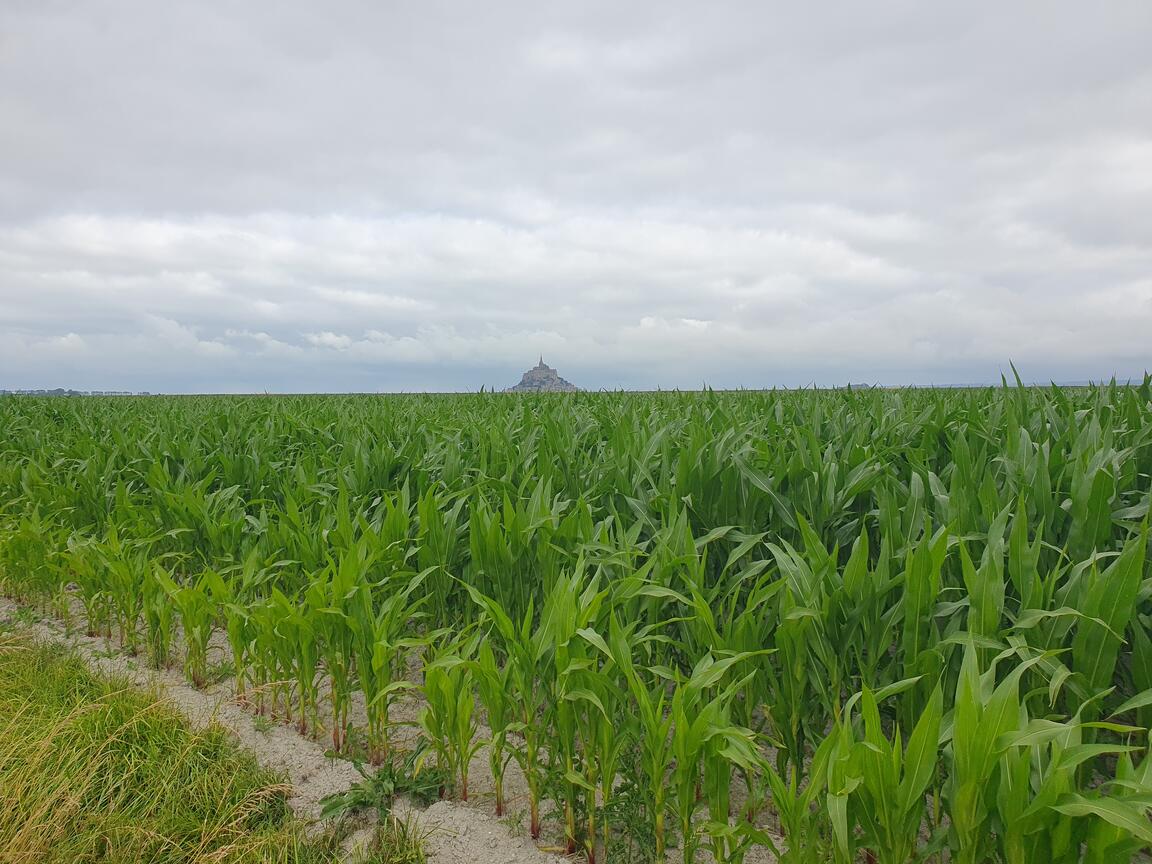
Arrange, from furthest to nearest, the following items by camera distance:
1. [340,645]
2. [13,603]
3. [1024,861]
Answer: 1. [13,603]
2. [340,645]
3. [1024,861]

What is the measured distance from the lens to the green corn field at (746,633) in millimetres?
1711

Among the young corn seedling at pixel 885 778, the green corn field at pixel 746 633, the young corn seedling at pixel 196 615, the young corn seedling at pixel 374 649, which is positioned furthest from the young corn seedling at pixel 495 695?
the young corn seedling at pixel 196 615

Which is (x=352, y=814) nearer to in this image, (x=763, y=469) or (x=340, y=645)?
(x=340, y=645)

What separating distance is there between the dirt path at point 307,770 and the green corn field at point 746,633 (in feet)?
0.32

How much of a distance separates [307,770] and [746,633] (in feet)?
6.39

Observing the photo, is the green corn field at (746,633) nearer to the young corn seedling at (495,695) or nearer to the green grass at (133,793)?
the young corn seedling at (495,695)

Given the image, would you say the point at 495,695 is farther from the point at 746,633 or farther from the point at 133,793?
the point at 133,793

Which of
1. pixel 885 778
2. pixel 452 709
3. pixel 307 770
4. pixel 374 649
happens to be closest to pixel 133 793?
pixel 307 770

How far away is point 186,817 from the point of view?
247 centimetres

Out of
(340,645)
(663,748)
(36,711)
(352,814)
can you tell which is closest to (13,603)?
(36,711)

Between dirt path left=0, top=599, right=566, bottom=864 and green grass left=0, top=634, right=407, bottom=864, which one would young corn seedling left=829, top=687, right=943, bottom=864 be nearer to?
dirt path left=0, top=599, right=566, bottom=864

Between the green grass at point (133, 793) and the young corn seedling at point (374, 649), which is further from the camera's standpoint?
the young corn seedling at point (374, 649)

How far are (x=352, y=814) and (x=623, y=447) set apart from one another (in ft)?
7.24

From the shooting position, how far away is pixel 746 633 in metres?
2.34
